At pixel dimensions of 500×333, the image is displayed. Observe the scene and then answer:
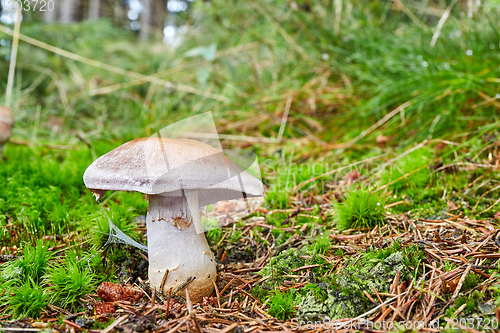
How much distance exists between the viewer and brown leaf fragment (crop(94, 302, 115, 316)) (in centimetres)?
149

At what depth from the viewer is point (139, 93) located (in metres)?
5.95

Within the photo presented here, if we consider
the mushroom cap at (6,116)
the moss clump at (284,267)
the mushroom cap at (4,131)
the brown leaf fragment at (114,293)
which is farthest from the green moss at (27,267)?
the mushroom cap at (6,116)

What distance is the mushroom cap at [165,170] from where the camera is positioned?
4.70ft

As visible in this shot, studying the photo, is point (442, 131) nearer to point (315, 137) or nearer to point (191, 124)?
point (315, 137)

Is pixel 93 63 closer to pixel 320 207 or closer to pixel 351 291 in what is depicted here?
pixel 320 207

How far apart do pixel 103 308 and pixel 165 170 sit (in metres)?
0.71

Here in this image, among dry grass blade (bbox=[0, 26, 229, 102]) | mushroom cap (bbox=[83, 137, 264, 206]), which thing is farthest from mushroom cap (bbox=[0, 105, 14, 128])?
mushroom cap (bbox=[83, 137, 264, 206])

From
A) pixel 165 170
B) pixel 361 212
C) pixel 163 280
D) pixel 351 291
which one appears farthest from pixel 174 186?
pixel 361 212

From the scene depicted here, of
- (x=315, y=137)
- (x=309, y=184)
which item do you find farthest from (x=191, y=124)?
(x=309, y=184)

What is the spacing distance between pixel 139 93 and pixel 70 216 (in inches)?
164

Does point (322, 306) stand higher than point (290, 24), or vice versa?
point (290, 24)

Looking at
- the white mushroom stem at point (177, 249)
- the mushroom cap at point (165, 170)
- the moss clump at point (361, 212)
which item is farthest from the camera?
the moss clump at point (361, 212)

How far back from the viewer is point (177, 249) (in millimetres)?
1724

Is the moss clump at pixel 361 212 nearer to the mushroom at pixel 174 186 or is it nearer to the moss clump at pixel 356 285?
the moss clump at pixel 356 285
